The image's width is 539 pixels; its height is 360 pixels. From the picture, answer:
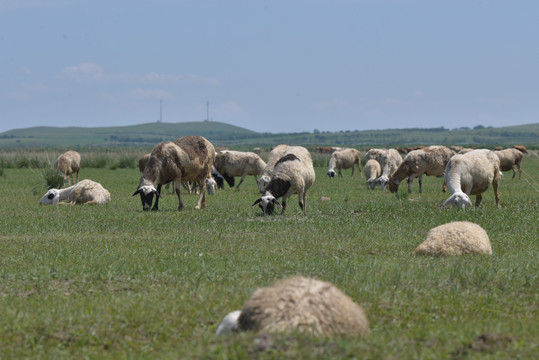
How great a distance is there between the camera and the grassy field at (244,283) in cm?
616

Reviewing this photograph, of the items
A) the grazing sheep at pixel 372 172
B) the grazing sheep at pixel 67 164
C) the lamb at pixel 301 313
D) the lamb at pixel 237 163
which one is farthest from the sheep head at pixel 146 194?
the grazing sheep at pixel 372 172

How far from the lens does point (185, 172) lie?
20.0 m

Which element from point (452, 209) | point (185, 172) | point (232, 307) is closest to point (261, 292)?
point (232, 307)

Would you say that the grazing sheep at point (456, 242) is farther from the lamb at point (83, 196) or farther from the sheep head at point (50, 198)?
the sheep head at point (50, 198)

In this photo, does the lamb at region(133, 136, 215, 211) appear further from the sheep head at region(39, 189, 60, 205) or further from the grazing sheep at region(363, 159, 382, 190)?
the grazing sheep at region(363, 159, 382, 190)

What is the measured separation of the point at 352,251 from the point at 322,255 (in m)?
0.67

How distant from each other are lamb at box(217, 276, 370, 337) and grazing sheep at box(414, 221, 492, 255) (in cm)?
482

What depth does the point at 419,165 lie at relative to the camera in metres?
26.9

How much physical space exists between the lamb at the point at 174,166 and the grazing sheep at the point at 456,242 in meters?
9.72

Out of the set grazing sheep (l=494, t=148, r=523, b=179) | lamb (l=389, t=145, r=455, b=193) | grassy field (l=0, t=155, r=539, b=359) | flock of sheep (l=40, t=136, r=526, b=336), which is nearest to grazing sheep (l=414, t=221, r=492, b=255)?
flock of sheep (l=40, t=136, r=526, b=336)

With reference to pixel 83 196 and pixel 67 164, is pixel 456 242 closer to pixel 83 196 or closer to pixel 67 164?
pixel 83 196

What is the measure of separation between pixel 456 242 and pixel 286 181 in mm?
7401

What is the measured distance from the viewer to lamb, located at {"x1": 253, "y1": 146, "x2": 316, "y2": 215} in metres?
17.4

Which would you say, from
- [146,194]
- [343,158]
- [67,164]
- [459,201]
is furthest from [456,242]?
[343,158]
